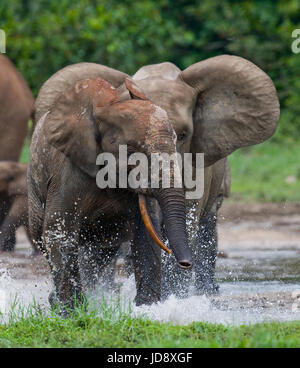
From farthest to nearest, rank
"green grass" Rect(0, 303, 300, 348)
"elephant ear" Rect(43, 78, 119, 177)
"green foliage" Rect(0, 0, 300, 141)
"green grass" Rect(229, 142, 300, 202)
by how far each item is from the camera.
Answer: "green foliage" Rect(0, 0, 300, 141) < "green grass" Rect(229, 142, 300, 202) < "elephant ear" Rect(43, 78, 119, 177) < "green grass" Rect(0, 303, 300, 348)

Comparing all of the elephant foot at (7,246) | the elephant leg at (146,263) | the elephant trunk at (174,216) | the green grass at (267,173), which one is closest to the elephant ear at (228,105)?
the elephant leg at (146,263)

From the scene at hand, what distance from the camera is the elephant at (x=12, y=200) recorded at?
9930 mm

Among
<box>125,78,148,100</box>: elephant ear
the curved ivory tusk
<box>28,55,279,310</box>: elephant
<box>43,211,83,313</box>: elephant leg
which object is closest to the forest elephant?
<box>28,55,279,310</box>: elephant

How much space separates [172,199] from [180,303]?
960mm

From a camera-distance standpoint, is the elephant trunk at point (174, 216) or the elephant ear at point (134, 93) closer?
the elephant trunk at point (174, 216)

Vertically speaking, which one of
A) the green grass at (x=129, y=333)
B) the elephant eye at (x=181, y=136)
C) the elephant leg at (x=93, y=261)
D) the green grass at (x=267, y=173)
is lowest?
the green grass at (x=129, y=333)

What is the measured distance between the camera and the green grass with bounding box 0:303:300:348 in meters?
4.70

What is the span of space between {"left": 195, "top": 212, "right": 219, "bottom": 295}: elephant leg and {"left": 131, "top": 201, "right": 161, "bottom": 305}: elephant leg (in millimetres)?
1422

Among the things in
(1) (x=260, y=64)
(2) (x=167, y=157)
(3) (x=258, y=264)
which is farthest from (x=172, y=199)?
(1) (x=260, y=64)

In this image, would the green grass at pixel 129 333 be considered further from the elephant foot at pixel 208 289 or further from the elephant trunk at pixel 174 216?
the elephant foot at pixel 208 289

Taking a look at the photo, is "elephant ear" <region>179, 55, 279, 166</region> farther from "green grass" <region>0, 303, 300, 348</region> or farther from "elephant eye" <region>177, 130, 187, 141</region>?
"green grass" <region>0, 303, 300, 348</region>

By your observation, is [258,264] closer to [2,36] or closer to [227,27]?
[2,36]

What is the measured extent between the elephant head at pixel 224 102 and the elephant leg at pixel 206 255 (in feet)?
3.45
